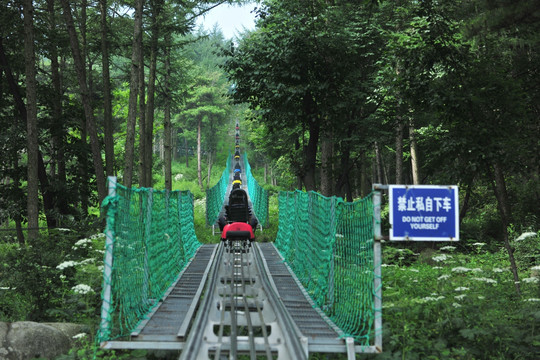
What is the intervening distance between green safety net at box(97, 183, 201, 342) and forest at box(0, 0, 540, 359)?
652 mm

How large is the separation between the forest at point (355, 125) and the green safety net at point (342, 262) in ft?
1.45

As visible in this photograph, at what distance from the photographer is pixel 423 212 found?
4.54m

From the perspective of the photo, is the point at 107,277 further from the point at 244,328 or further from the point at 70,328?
the point at 244,328

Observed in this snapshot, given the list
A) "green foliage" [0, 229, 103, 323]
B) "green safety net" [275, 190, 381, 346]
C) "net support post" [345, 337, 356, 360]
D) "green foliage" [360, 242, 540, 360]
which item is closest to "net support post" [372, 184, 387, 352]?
"green safety net" [275, 190, 381, 346]

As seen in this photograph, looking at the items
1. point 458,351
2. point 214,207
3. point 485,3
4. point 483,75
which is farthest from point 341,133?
point 458,351

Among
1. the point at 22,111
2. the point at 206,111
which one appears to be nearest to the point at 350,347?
the point at 22,111

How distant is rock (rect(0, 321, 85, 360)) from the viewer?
18.5 feet

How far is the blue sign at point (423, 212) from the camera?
4.48m

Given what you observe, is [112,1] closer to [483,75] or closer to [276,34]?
[276,34]

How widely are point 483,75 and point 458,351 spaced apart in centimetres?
481

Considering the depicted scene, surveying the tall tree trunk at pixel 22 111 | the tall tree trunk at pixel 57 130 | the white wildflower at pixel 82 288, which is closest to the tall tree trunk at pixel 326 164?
the tall tree trunk at pixel 22 111

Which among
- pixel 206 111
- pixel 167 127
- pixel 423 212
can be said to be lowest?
pixel 423 212

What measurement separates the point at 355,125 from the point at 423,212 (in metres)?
12.4

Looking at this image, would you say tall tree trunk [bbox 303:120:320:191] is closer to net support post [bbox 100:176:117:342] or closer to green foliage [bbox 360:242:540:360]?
green foliage [bbox 360:242:540:360]
